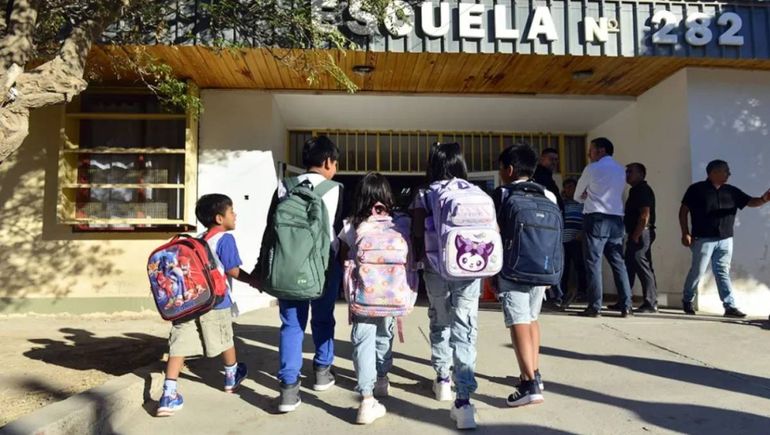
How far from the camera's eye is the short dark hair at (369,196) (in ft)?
11.5

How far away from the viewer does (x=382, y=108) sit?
8531 mm

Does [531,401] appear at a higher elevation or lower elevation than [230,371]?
lower

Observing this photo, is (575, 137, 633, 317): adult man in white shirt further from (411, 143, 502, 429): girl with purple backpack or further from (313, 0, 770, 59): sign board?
(411, 143, 502, 429): girl with purple backpack

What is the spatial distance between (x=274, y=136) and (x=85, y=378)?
4.84 meters

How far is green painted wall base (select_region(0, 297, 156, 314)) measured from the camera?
722 cm

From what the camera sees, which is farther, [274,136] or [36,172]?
[274,136]

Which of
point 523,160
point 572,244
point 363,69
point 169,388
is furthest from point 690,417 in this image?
point 363,69

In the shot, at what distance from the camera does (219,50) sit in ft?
19.3

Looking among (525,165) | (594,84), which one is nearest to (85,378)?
(525,165)

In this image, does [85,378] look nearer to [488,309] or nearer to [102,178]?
[102,178]

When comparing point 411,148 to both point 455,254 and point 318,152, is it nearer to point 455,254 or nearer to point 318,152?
point 318,152

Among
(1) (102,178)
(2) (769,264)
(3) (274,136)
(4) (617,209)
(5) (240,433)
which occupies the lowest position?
(5) (240,433)

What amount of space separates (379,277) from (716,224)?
15.6 ft

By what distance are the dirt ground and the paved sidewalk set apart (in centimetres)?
58
